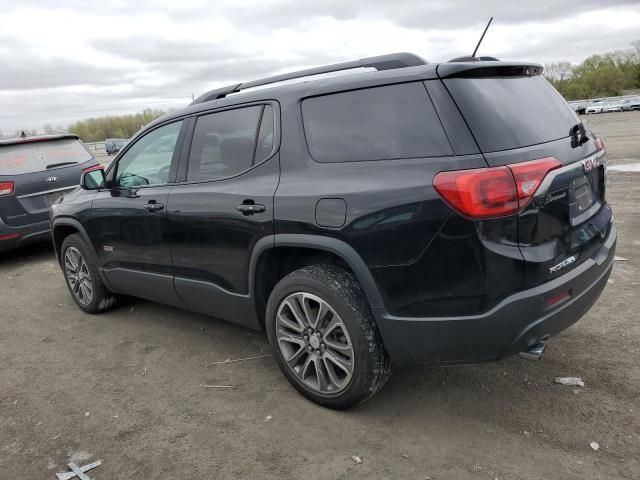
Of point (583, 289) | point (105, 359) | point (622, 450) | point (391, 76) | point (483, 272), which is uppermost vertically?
point (391, 76)

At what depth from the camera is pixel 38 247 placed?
331 inches

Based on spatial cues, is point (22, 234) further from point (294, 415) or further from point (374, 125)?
point (374, 125)

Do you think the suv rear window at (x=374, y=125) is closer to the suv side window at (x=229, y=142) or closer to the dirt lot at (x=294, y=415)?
the suv side window at (x=229, y=142)

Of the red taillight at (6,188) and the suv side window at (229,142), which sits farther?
the red taillight at (6,188)

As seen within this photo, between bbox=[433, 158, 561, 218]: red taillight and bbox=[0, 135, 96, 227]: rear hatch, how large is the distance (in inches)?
243

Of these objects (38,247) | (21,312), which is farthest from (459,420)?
(38,247)

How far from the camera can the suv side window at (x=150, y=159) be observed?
3.97 metres

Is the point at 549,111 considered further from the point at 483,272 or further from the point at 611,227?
the point at 483,272

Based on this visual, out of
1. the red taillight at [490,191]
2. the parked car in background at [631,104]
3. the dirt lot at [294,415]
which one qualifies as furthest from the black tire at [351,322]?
the parked car in background at [631,104]

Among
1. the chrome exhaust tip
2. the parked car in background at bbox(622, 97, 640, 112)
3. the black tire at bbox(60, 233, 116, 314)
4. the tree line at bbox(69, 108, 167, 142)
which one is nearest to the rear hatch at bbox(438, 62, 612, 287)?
the chrome exhaust tip

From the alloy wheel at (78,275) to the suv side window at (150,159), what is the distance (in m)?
1.03

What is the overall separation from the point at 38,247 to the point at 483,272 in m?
7.81

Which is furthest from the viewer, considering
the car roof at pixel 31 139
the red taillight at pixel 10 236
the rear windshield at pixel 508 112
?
the car roof at pixel 31 139

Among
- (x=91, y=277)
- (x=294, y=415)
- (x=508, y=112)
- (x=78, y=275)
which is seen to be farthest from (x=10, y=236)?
(x=508, y=112)
